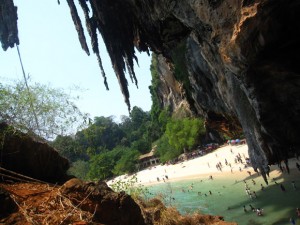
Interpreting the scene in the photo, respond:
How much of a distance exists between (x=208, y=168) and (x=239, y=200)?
59.1 ft

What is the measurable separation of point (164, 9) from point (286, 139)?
8.19 meters

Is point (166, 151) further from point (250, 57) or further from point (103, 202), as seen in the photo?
point (103, 202)

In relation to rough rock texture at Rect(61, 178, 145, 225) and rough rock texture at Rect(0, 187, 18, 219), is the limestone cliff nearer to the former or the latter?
rough rock texture at Rect(61, 178, 145, 225)

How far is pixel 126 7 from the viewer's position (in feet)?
58.5

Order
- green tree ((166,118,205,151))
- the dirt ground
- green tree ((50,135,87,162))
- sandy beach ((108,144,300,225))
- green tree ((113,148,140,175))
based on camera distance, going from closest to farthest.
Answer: the dirt ground → green tree ((50,135,87,162)) → sandy beach ((108,144,300,225)) → green tree ((166,118,205,151)) → green tree ((113,148,140,175))

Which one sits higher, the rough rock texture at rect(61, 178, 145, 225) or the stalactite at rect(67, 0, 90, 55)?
the stalactite at rect(67, 0, 90, 55)

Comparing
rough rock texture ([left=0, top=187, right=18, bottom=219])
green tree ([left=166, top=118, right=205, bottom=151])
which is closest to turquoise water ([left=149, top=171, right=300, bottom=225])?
rough rock texture ([left=0, top=187, right=18, bottom=219])

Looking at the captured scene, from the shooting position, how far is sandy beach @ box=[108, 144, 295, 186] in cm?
3613

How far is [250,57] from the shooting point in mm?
8250

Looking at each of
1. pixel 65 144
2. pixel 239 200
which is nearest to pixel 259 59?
pixel 65 144

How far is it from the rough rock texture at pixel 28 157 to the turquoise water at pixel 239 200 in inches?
298

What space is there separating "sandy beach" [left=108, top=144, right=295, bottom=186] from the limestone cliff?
20961mm

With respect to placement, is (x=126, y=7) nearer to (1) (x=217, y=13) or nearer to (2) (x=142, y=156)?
(1) (x=217, y=13)

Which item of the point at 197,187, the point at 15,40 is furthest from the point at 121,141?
the point at 15,40
